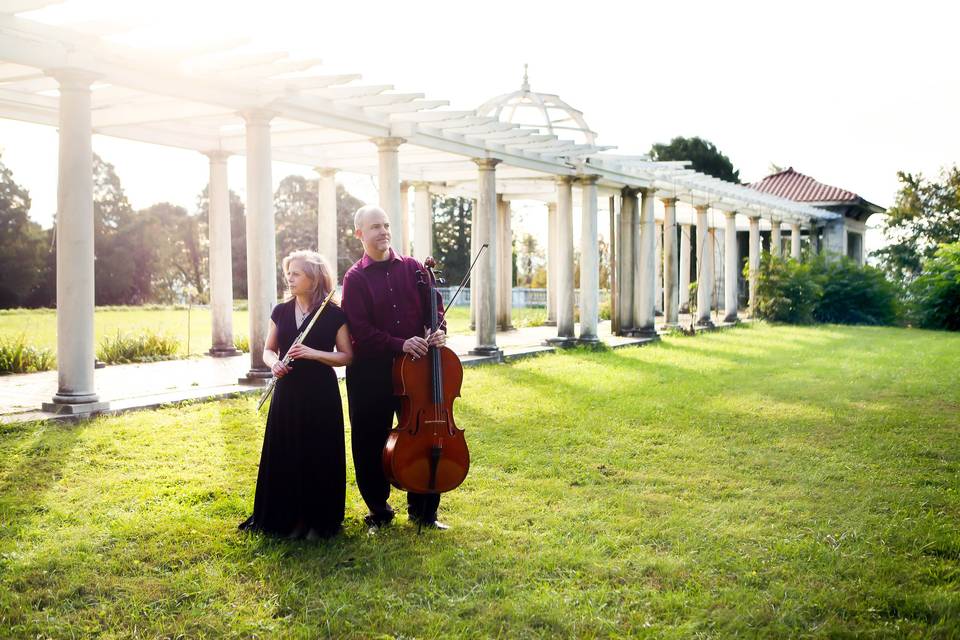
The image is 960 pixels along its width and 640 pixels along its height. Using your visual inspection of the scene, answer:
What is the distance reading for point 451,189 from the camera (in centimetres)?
1967

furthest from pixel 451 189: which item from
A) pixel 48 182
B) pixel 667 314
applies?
pixel 48 182

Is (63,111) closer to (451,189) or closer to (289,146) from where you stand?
(289,146)

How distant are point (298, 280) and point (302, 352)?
16.9 inches

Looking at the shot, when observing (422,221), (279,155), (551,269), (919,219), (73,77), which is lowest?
(551,269)

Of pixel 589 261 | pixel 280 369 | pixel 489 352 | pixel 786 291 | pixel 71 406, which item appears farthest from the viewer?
pixel 786 291

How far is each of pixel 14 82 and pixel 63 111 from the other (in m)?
1.89

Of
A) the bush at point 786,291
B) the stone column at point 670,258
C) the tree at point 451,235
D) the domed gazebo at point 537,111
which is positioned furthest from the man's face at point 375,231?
the tree at point 451,235

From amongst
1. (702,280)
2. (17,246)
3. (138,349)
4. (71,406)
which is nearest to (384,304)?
(71,406)

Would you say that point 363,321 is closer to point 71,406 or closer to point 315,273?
point 315,273

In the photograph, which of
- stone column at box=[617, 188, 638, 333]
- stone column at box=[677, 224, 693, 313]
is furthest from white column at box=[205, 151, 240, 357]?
stone column at box=[677, 224, 693, 313]

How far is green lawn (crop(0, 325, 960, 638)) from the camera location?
396 cm

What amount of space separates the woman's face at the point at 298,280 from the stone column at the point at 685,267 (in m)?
24.1

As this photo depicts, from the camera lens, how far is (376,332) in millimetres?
5020

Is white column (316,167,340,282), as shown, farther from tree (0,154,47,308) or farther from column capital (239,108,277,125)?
tree (0,154,47,308)
